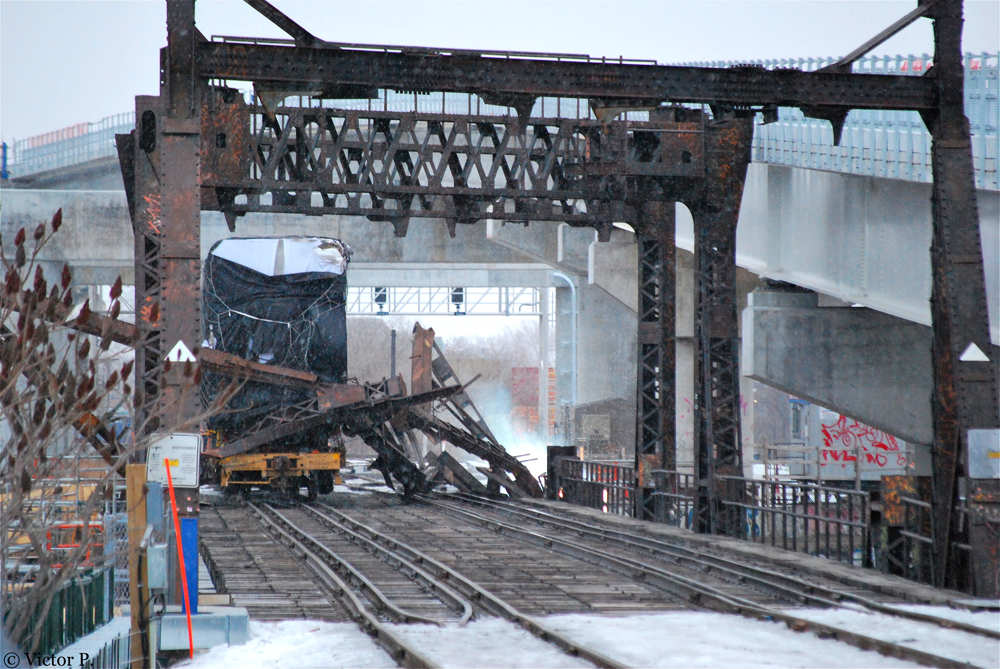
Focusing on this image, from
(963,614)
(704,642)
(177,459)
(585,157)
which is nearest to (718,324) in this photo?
(585,157)

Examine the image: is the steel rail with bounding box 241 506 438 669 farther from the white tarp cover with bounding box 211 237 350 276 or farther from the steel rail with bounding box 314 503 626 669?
the white tarp cover with bounding box 211 237 350 276

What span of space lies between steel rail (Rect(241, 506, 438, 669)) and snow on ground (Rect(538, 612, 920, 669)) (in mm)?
1671

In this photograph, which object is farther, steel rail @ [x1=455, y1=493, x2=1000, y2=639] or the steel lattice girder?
the steel lattice girder

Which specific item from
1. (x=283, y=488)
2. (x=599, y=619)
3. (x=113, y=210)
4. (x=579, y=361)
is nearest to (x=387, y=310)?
(x=579, y=361)

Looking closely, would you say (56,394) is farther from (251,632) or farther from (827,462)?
(827,462)

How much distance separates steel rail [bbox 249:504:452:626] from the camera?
1147cm

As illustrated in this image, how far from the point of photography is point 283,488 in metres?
28.2

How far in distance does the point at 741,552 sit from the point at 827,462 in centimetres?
1294

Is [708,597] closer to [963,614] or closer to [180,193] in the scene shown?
[963,614]

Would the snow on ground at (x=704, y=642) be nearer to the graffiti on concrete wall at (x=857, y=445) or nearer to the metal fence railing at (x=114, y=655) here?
the metal fence railing at (x=114, y=655)

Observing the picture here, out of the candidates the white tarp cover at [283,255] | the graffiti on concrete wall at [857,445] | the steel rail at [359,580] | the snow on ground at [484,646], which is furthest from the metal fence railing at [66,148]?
the snow on ground at [484,646]

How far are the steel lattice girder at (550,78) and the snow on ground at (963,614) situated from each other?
6.39 meters

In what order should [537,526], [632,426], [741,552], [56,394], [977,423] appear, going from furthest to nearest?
[632,426] → [537,526] → [741,552] → [977,423] → [56,394]

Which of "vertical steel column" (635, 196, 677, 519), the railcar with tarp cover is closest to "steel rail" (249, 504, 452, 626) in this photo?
the railcar with tarp cover
